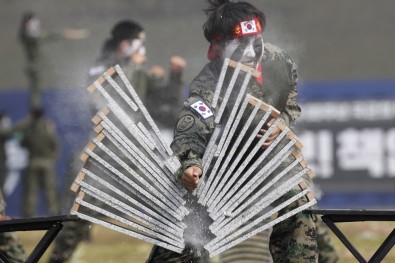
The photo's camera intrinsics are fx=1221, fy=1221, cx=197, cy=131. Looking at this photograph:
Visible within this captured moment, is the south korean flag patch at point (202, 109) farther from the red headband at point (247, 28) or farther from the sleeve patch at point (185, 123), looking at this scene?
the red headband at point (247, 28)

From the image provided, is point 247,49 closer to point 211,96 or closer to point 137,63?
point 211,96

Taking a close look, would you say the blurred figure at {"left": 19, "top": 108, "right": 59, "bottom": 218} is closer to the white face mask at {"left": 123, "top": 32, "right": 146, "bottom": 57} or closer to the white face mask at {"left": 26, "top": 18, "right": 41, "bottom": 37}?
the white face mask at {"left": 26, "top": 18, "right": 41, "bottom": 37}

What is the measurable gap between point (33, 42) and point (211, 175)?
13460 millimetres

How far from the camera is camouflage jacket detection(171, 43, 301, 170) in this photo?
571 cm

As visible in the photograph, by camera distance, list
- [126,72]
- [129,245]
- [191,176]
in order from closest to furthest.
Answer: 1. [191,176]
2. [126,72]
3. [129,245]

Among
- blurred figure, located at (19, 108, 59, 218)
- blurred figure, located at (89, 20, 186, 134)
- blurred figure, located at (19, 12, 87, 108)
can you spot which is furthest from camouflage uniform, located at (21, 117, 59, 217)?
blurred figure, located at (89, 20, 186, 134)

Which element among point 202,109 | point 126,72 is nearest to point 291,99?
point 202,109

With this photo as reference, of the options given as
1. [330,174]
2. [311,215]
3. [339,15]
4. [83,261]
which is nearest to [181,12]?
[339,15]

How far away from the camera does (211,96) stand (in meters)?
5.85

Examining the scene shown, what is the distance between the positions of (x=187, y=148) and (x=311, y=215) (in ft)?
2.59

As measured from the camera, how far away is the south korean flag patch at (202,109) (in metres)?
5.75

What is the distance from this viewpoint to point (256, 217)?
6.00 metres

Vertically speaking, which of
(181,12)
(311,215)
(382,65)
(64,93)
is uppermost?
(181,12)

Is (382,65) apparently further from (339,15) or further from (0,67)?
(0,67)
